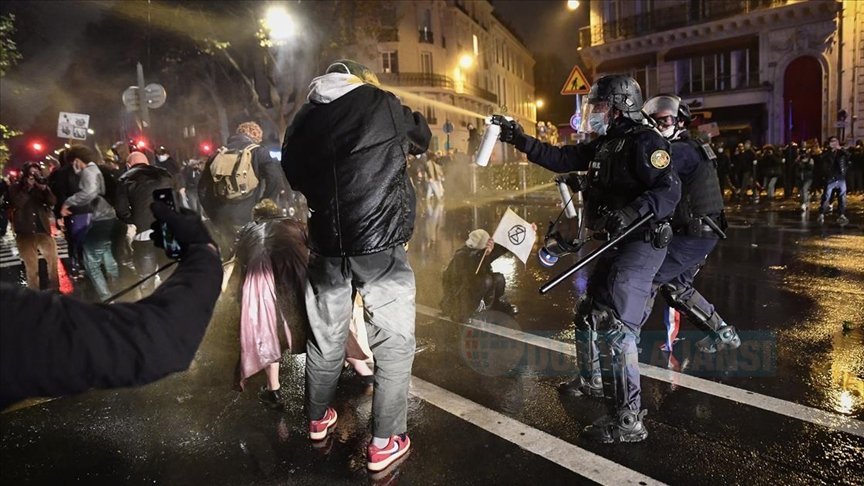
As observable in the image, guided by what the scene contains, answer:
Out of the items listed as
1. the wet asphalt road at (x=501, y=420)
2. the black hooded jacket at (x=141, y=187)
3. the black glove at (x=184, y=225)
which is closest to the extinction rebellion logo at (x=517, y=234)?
the wet asphalt road at (x=501, y=420)

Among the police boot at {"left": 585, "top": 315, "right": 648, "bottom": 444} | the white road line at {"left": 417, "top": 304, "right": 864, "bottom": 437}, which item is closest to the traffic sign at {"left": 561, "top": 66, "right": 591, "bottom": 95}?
the white road line at {"left": 417, "top": 304, "right": 864, "bottom": 437}

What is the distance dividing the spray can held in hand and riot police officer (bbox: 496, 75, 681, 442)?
0.58 m

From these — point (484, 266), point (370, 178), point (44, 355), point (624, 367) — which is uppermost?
point (370, 178)

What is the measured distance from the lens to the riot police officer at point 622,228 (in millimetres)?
3066

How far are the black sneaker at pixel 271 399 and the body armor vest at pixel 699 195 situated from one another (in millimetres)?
3104

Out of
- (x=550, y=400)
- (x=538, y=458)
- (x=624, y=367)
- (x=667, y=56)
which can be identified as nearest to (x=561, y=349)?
(x=550, y=400)

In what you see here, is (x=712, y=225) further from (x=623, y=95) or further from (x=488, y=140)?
(x=488, y=140)

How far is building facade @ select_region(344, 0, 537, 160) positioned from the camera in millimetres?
48094

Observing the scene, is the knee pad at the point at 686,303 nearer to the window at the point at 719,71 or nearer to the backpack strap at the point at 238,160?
the backpack strap at the point at 238,160

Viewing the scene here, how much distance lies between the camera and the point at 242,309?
3.64 meters

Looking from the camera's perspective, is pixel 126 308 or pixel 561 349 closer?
pixel 126 308

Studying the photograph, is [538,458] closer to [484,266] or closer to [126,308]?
[126,308]

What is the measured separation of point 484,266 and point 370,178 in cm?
271

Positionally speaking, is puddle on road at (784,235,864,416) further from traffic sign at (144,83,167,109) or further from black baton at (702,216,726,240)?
traffic sign at (144,83,167,109)
